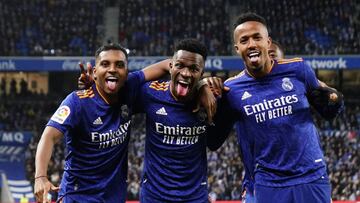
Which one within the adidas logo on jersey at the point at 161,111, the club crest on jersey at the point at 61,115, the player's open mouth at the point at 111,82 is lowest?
the club crest on jersey at the point at 61,115

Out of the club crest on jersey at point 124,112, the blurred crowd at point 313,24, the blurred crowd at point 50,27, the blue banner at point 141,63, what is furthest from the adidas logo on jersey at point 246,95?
the blurred crowd at point 50,27

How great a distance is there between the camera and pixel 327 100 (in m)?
4.26

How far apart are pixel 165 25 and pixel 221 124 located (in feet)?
68.0

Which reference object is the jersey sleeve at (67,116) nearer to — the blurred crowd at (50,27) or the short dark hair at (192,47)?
the short dark hair at (192,47)

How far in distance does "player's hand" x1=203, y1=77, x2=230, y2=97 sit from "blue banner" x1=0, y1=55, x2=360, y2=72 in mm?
17383

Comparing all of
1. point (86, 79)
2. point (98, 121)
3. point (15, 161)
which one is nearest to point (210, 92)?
point (98, 121)

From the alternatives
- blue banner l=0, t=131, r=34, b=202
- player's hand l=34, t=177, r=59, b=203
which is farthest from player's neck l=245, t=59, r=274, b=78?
blue banner l=0, t=131, r=34, b=202

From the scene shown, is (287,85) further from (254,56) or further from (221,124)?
(221,124)

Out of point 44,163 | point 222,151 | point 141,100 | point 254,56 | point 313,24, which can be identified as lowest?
point 222,151

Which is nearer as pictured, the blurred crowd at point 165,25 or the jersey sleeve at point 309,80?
the jersey sleeve at point 309,80

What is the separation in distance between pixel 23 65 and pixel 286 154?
1977 cm

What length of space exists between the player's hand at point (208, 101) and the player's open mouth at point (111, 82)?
2.09 feet

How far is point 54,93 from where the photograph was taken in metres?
24.3

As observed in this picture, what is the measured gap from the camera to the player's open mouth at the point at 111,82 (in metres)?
4.61
